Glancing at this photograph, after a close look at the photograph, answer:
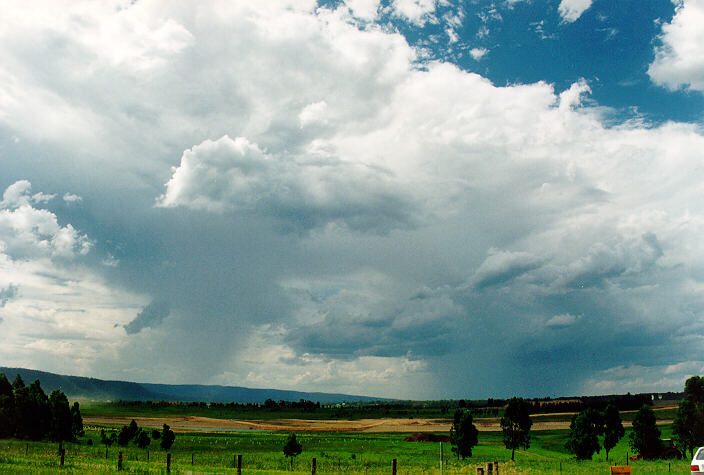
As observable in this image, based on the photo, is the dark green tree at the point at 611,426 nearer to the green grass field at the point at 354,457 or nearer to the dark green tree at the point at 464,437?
the green grass field at the point at 354,457

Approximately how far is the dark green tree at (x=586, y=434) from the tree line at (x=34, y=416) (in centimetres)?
9267

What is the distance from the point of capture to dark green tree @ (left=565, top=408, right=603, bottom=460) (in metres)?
98.9

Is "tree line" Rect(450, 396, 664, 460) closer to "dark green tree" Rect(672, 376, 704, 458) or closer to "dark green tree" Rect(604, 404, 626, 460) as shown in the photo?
"dark green tree" Rect(604, 404, 626, 460)

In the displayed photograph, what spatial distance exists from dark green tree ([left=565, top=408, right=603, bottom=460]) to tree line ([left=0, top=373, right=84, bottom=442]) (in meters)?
92.7

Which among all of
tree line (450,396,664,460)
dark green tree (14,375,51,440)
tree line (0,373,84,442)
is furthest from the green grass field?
dark green tree (14,375,51,440)

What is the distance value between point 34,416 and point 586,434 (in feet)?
338

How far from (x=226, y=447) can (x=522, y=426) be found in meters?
59.6

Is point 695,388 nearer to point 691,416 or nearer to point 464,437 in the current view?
point 691,416

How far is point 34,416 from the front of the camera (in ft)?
377

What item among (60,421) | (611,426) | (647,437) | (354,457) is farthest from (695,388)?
(60,421)

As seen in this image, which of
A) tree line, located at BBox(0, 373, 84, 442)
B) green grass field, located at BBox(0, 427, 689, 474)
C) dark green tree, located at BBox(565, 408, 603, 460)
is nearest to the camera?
green grass field, located at BBox(0, 427, 689, 474)

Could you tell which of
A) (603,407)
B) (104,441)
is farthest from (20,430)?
(603,407)

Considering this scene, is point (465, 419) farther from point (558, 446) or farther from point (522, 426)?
point (558, 446)

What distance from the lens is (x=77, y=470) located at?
3994cm
